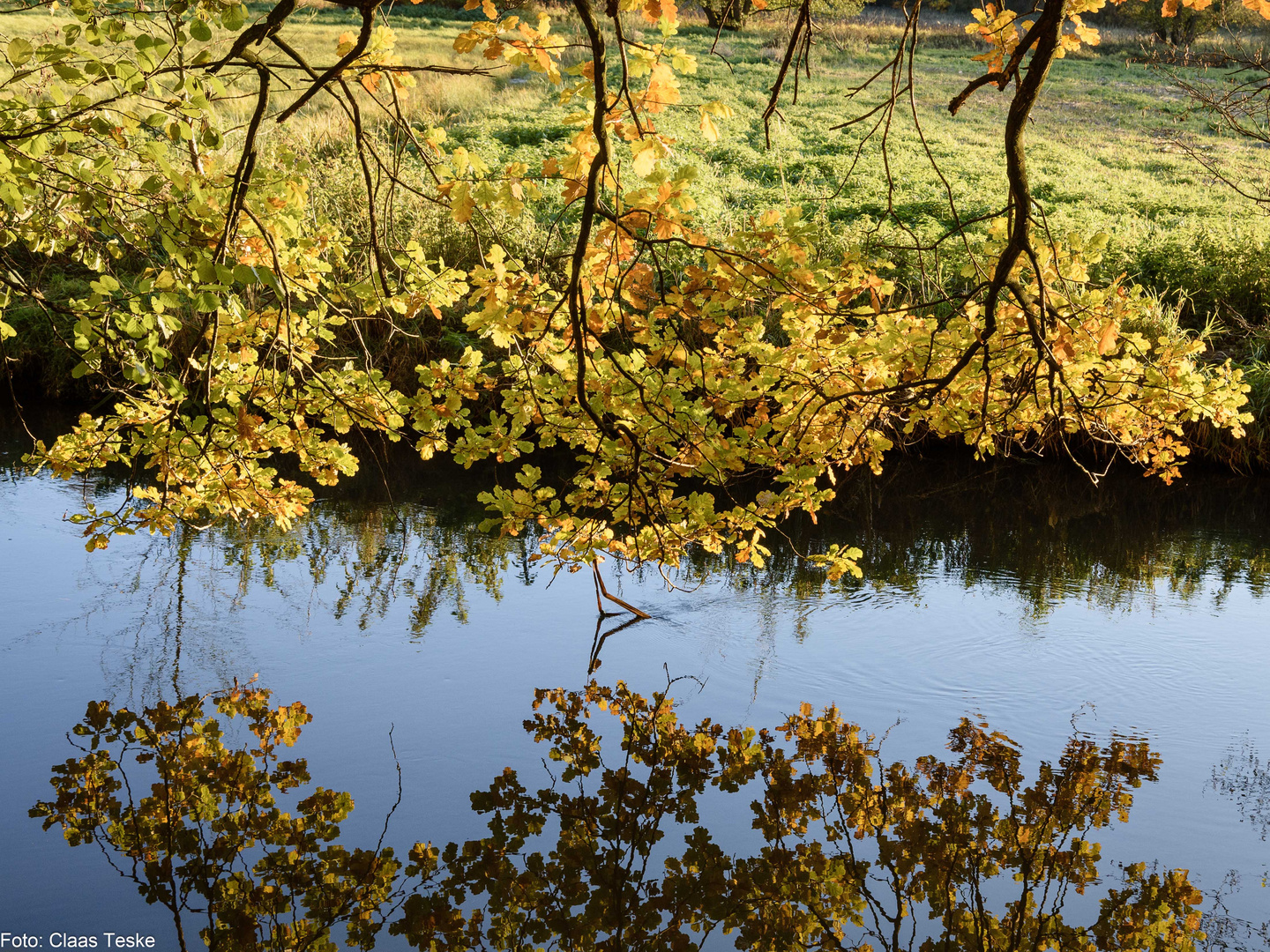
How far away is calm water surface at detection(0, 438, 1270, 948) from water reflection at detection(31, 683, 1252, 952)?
11 centimetres

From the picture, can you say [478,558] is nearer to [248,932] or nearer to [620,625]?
[620,625]

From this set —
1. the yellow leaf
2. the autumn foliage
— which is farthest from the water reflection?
the yellow leaf

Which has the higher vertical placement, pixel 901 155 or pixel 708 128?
pixel 901 155

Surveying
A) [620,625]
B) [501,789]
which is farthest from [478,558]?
[501,789]

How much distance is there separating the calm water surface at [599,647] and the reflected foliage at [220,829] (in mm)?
85

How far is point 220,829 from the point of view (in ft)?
11.0

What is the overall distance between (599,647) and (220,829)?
6.85ft

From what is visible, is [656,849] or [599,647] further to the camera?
[599,647]

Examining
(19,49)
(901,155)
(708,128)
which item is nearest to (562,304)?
(708,128)

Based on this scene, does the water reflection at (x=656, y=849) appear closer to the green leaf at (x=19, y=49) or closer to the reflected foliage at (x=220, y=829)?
the reflected foliage at (x=220, y=829)

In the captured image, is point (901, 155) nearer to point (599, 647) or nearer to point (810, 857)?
point (599, 647)

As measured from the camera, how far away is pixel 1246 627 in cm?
558

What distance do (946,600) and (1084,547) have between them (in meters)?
1.69

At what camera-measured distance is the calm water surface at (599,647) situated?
3.60 m
